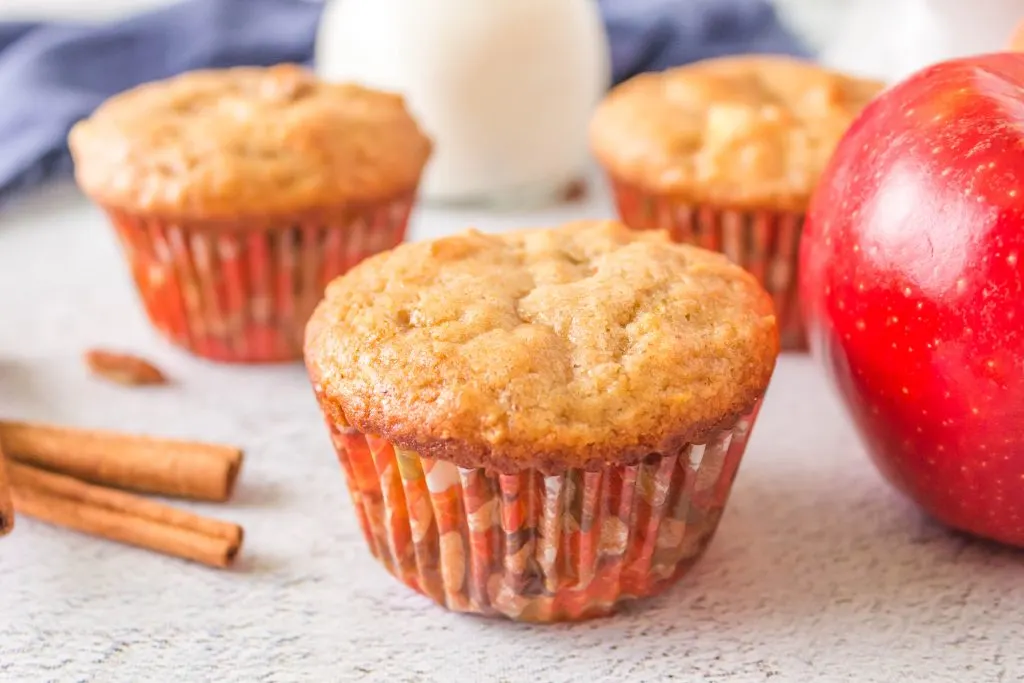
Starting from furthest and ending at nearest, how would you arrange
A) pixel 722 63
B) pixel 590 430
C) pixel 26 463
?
1. pixel 722 63
2. pixel 26 463
3. pixel 590 430

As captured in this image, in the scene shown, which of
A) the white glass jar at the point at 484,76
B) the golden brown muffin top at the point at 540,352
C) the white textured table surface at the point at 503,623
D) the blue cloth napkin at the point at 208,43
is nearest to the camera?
the golden brown muffin top at the point at 540,352

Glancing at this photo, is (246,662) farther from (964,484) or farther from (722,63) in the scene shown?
(722,63)

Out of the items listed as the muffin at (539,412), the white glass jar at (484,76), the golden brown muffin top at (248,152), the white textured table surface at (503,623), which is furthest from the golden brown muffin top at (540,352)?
the white glass jar at (484,76)

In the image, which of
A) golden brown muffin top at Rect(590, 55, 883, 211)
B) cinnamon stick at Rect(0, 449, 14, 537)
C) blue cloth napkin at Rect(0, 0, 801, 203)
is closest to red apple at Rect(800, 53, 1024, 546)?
golden brown muffin top at Rect(590, 55, 883, 211)

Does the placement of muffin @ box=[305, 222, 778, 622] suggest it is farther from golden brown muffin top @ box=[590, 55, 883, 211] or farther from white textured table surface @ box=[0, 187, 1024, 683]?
golden brown muffin top @ box=[590, 55, 883, 211]

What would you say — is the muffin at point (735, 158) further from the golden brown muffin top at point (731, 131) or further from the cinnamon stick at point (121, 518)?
the cinnamon stick at point (121, 518)

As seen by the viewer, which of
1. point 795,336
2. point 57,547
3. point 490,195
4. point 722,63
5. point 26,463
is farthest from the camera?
point 490,195

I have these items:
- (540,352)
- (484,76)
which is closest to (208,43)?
(484,76)

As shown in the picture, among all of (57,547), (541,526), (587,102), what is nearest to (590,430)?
(541,526)
